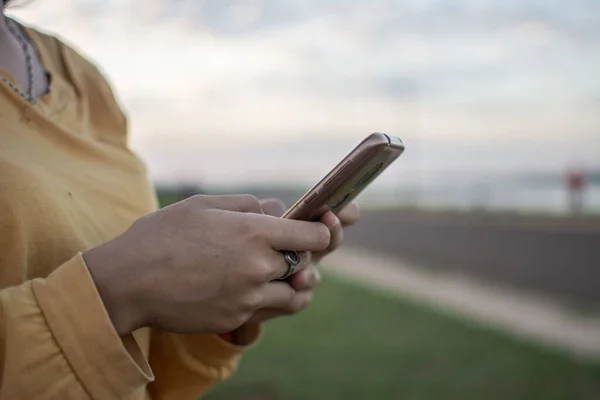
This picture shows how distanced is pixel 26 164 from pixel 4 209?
97mm

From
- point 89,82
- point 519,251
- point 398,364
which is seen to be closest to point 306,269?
point 89,82

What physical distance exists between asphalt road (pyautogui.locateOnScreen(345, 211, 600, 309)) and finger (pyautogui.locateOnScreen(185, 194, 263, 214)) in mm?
7899

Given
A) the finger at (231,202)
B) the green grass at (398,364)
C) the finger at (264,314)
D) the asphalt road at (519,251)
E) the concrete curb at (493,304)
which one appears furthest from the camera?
the asphalt road at (519,251)

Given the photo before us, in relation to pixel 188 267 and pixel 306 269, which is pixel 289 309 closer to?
pixel 306 269

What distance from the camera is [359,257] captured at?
1437cm

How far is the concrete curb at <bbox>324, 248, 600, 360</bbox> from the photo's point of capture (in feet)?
21.4

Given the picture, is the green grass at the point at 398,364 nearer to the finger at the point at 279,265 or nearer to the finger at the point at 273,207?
the finger at the point at 273,207

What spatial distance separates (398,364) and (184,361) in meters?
4.06

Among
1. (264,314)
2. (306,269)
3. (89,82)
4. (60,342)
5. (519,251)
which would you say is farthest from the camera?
(519,251)

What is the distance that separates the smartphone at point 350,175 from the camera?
1.07 meters

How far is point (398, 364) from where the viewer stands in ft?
17.5

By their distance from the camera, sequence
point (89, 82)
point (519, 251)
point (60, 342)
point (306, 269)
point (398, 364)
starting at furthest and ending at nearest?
point (519, 251) < point (398, 364) < point (89, 82) < point (306, 269) < point (60, 342)

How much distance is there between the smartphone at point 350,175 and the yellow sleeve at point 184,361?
48 centimetres

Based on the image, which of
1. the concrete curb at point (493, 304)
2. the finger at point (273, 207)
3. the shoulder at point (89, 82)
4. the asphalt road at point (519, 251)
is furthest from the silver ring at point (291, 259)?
the asphalt road at point (519, 251)
